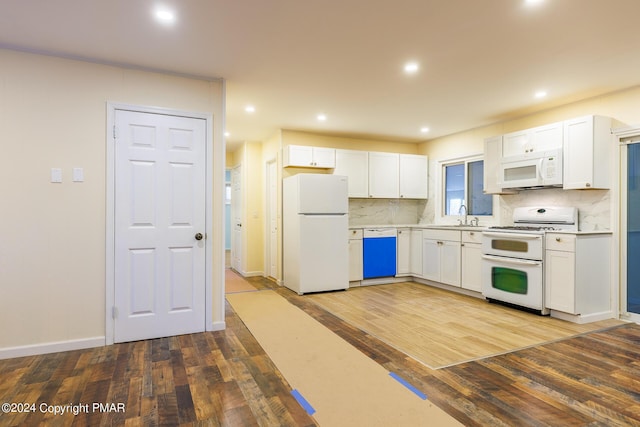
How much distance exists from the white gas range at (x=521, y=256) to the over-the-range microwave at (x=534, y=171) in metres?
0.40

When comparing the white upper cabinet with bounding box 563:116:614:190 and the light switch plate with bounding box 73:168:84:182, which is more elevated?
the white upper cabinet with bounding box 563:116:614:190

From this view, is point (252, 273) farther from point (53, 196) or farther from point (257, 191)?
point (53, 196)

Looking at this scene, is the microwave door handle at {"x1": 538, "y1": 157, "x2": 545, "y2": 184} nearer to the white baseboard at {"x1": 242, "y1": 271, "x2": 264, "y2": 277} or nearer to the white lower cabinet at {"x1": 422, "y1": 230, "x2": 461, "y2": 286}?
the white lower cabinet at {"x1": 422, "y1": 230, "x2": 461, "y2": 286}

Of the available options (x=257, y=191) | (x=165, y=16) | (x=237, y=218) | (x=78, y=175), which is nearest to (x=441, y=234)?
(x=257, y=191)

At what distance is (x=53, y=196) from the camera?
117 inches

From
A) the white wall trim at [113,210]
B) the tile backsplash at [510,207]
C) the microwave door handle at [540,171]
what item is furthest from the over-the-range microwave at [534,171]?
the white wall trim at [113,210]

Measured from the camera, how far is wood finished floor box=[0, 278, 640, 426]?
6.57 feet

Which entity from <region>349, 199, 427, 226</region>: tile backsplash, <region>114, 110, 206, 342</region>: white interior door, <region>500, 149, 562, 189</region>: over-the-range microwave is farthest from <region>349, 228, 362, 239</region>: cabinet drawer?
<region>114, 110, 206, 342</region>: white interior door

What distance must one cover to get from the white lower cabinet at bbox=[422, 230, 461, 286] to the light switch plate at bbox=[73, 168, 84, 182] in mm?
4536

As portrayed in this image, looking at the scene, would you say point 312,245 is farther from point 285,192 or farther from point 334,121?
point 334,121

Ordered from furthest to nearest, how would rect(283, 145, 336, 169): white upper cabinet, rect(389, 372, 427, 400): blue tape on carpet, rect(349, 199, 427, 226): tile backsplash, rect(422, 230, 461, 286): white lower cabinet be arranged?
rect(349, 199, 427, 226): tile backsplash, rect(283, 145, 336, 169): white upper cabinet, rect(422, 230, 461, 286): white lower cabinet, rect(389, 372, 427, 400): blue tape on carpet

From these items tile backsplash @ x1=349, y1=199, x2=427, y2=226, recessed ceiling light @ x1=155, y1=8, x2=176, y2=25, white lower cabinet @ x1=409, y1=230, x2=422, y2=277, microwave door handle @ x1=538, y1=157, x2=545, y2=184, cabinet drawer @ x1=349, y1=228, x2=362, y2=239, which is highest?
recessed ceiling light @ x1=155, y1=8, x2=176, y2=25

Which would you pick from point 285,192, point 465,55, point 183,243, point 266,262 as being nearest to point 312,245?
point 285,192

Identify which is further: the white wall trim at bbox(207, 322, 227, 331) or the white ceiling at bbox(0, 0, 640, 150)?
the white wall trim at bbox(207, 322, 227, 331)
